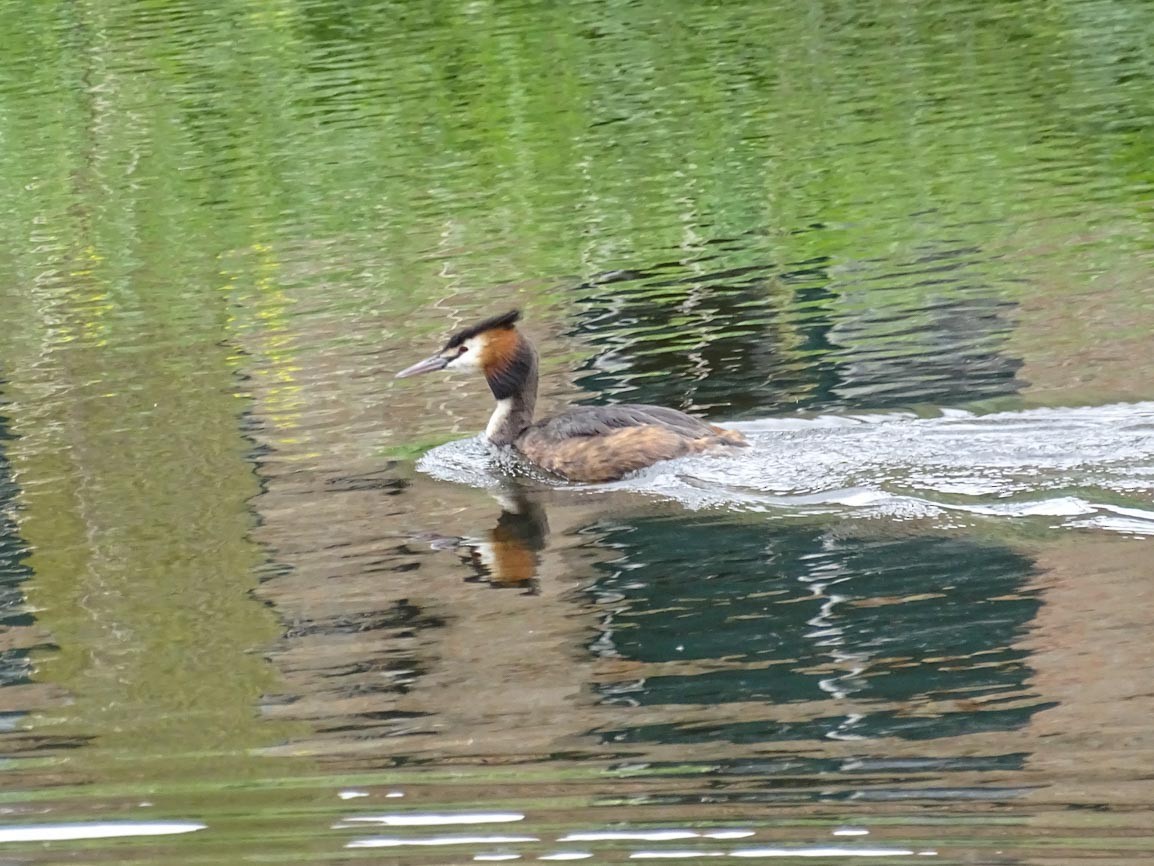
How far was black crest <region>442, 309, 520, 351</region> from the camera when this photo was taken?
10.6 m

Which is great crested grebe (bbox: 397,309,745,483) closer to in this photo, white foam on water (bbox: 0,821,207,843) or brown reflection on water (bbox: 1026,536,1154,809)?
brown reflection on water (bbox: 1026,536,1154,809)

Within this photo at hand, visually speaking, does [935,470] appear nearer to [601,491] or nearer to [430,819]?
[601,491]

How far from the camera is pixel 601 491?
9695mm

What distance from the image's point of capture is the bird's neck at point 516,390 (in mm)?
10664

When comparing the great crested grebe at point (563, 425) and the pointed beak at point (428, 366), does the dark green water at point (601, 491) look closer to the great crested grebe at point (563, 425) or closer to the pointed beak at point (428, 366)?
the great crested grebe at point (563, 425)

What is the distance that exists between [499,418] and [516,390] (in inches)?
7.8

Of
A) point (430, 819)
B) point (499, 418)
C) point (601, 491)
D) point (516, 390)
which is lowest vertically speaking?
point (601, 491)

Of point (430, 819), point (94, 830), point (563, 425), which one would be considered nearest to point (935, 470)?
point (563, 425)

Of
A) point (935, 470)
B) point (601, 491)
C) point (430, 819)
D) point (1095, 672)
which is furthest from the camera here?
point (601, 491)

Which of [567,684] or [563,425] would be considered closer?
[567,684]

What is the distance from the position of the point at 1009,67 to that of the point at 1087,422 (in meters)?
12.7

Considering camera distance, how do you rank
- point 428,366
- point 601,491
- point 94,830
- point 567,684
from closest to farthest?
point 94,830 < point 567,684 < point 601,491 < point 428,366

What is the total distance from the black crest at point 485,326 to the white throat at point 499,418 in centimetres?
42

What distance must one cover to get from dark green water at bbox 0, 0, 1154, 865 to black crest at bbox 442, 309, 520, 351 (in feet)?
1.87
